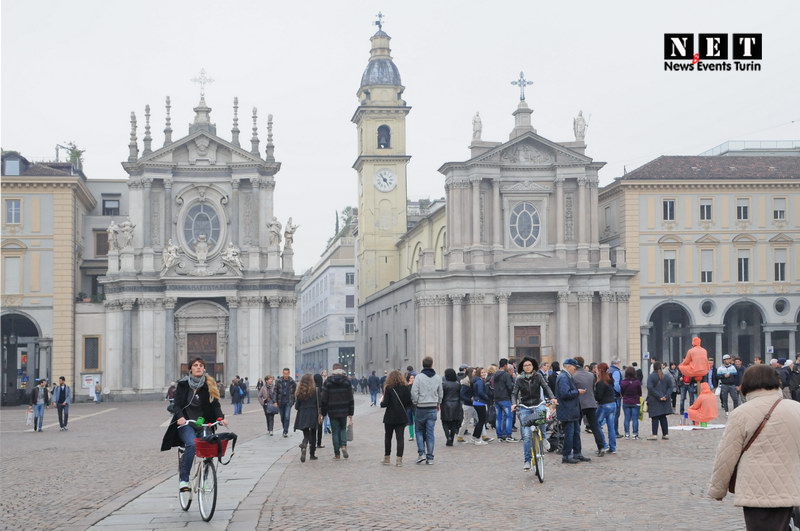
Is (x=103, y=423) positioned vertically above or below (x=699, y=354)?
below

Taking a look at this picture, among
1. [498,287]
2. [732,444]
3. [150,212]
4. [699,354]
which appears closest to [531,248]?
[498,287]

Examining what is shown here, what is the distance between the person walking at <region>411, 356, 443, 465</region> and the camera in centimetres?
2117

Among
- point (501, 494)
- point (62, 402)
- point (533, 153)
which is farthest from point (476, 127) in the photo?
point (501, 494)

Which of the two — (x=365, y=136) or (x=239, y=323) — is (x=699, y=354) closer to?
(x=239, y=323)

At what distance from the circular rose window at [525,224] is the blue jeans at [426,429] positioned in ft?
148

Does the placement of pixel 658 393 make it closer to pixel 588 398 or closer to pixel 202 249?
pixel 588 398

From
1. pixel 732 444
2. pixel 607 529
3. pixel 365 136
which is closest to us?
pixel 732 444

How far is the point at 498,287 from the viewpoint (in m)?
64.6

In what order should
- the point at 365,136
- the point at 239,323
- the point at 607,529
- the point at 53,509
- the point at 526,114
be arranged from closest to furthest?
the point at 607,529, the point at 53,509, the point at 239,323, the point at 526,114, the point at 365,136

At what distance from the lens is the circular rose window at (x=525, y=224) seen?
2621 inches

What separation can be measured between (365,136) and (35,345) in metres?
30.2

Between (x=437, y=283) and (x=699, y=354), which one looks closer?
(x=699, y=354)

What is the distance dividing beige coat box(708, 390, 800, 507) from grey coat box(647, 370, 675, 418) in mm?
16680

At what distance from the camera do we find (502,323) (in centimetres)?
6419
